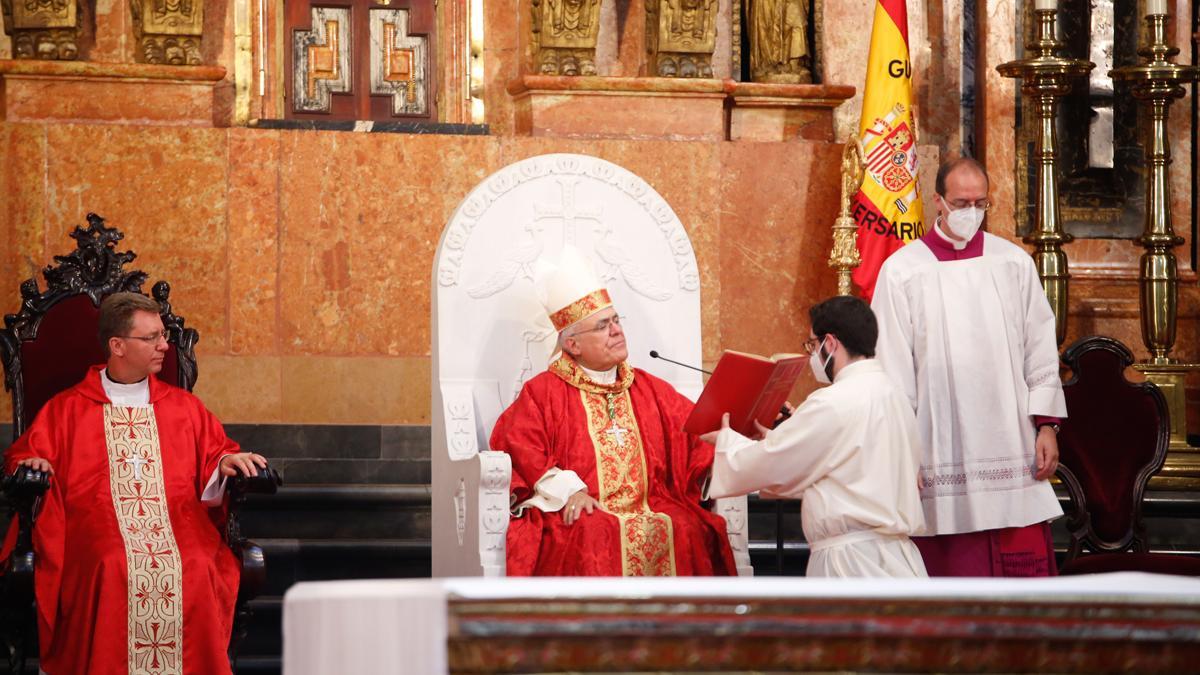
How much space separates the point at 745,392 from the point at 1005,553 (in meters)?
1.11

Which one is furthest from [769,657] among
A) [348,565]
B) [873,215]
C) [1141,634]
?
[873,215]

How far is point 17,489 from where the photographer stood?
4.90 metres

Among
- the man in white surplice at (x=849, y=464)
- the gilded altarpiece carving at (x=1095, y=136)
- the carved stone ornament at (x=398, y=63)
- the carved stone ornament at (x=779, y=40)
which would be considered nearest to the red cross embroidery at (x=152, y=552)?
the man in white surplice at (x=849, y=464)

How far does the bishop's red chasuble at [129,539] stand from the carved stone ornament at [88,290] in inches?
10.5

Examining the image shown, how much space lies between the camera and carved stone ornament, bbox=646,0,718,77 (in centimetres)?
834

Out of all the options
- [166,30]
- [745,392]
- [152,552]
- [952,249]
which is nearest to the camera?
[745,392]

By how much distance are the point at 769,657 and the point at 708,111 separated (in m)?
5.67

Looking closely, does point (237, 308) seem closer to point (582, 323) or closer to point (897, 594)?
point (582, 323)

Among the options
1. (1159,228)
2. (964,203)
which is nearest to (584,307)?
(964,203)

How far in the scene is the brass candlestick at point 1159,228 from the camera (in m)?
8.01

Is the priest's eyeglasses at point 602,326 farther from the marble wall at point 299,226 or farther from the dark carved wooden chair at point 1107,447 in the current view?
the marble wall at point 299,226

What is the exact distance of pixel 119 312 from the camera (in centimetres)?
536

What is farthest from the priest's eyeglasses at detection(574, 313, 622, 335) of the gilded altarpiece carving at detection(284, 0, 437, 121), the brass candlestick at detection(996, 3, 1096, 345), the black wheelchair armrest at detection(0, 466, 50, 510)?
the gilded altarpiece carving at detection(284, 0, 437, 121)

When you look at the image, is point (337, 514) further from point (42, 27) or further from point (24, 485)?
point (42, 27)
